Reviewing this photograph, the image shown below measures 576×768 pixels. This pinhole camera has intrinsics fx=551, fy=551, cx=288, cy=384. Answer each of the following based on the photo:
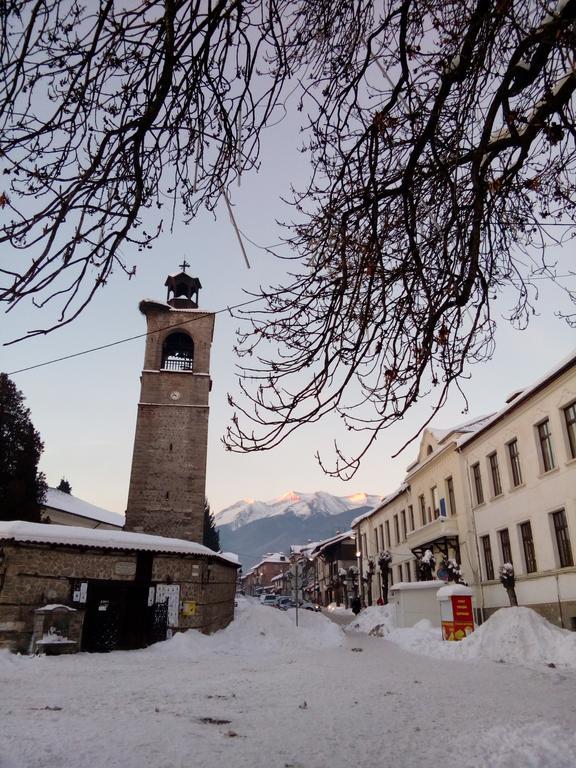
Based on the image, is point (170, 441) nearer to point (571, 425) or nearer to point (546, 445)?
point (546, 445)

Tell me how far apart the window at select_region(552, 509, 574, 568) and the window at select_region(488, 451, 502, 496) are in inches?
167

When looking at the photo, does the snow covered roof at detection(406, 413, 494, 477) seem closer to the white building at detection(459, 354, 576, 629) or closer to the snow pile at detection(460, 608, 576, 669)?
the white building at detection(459, 354, 576, 629)

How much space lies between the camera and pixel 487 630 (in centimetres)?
1598

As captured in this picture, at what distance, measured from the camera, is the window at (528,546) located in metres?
20.4

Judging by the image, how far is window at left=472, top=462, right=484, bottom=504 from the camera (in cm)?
2526

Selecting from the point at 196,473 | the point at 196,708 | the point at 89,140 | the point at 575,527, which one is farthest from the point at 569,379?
the point at 196,473

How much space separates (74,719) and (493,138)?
25.9ft

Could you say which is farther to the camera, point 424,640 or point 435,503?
point 435,503

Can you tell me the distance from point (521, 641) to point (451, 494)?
14.1 m

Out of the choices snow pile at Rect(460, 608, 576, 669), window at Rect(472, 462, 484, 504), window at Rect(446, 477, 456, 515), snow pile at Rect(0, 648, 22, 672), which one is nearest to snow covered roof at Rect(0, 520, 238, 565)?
snow pile at Rect(0, 648, 22, 672)

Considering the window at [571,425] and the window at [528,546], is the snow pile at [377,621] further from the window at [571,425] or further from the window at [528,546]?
the window at [571,425]

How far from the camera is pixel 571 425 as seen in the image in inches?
715

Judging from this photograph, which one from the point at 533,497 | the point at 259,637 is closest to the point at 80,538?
the point at 259,637

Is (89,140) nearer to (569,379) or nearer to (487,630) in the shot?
(487,630)
